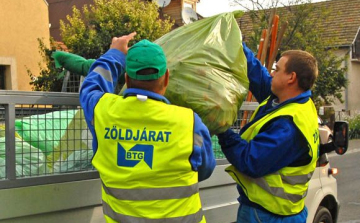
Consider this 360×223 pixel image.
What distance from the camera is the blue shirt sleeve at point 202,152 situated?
7.09ft

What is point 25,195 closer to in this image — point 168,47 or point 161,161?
point 161,161

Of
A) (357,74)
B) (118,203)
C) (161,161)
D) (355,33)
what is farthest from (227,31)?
(357,74)

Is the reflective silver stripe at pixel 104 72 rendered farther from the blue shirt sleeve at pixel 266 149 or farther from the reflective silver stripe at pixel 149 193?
the blue shirt sleeve at pixel 266 149

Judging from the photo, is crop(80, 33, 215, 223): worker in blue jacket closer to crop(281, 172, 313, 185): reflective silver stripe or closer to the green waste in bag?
the green waste in bag

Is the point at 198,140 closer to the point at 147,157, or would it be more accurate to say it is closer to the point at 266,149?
the point at 147,157

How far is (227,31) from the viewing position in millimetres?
2727

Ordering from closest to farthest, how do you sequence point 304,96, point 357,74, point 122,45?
1. point 122,45
2. point 304,96
3. point 357,74

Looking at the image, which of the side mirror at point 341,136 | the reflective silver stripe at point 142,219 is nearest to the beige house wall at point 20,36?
the side mirror at point 341,136

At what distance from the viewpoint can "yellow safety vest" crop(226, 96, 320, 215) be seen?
2.68 meters

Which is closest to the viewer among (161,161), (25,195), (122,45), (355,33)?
(161,161)

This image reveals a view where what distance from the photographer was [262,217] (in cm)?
278

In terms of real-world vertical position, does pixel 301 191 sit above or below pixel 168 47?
below

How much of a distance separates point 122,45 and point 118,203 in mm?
847

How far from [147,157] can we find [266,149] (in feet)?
2.50
